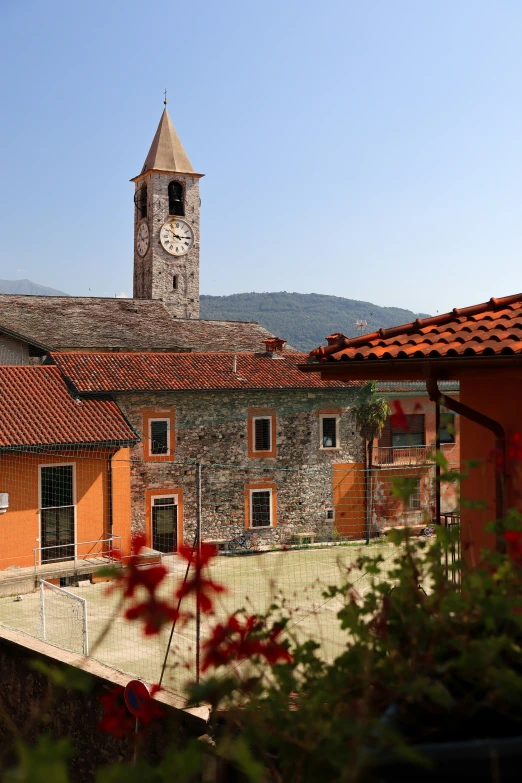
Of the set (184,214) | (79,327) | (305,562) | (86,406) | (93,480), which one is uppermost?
(184,214)

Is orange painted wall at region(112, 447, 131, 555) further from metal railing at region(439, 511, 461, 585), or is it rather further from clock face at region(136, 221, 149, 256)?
clock face at region(136, 221, 149, 256)

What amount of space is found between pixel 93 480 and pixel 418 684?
19.5 m

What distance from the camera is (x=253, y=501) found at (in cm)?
2500

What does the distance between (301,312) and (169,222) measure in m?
102

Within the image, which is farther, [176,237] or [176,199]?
[176,237]

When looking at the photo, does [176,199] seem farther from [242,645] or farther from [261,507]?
[242,645]

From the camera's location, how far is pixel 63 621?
1488cm

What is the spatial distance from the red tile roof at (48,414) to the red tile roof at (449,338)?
14.6m

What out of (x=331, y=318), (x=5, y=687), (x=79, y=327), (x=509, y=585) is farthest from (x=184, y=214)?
(x=331, y=318)

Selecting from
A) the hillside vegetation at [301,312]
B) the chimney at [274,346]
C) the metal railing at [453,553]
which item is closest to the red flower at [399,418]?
the metal railing at [453,553]

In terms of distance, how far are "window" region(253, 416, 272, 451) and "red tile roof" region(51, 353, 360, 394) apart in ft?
3.60

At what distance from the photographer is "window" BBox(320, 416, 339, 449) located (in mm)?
25812

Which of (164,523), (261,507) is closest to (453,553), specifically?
(164,523)

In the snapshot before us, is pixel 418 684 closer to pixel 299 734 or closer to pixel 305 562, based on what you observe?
pixel 299 734
